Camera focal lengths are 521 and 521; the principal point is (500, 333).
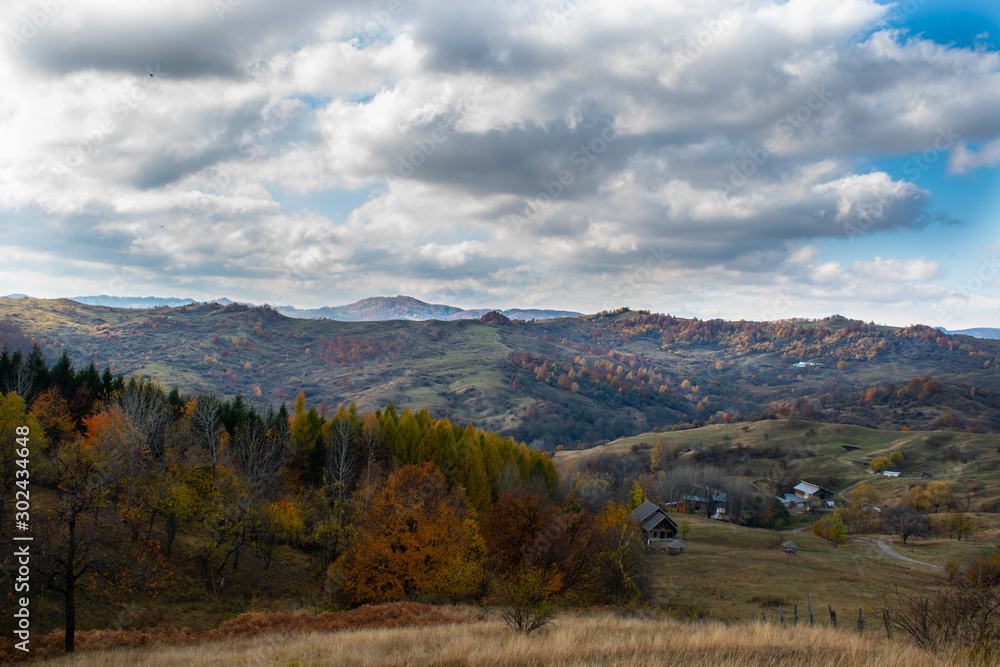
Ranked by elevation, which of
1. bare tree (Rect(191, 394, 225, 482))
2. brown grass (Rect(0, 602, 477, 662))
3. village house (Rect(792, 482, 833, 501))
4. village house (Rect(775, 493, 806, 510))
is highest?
bare tree (Rect(191, 394, 225, 482))

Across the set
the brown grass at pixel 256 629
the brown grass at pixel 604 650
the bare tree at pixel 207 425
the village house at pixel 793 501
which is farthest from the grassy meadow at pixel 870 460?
the brown grass at pixel 604 650

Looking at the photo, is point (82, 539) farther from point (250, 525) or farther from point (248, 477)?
point (250, 525)

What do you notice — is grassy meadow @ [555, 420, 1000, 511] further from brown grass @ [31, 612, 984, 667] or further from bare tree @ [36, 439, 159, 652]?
brown grass @ [31, 612, 984, 667]

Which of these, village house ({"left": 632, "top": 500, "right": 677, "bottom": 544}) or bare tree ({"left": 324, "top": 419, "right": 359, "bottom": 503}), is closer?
bare tree ({"left": 324, "top": 419, "right": 359, "bottom": 503})

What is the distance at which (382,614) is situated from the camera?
25797 mm

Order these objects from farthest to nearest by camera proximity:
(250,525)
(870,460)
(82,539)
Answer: (870,460)
(250,525)
(82,539)

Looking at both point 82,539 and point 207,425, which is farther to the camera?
point 207,425

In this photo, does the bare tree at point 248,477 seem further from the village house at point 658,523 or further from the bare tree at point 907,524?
the bare tree at point 907,524

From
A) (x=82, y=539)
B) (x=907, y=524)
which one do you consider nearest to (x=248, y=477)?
(x=82, y=539)

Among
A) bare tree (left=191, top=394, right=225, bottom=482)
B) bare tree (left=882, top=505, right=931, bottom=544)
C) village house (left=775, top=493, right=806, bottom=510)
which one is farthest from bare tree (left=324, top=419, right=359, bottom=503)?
village house (left=775, top=493, right=806, bottom=510)

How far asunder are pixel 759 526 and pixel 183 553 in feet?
379

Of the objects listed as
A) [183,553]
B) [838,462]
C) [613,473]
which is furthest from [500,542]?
[838,462]

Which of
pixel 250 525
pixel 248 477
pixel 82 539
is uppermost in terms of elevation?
pixel 82 539

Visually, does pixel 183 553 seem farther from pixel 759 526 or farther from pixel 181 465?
pixel 759 526
